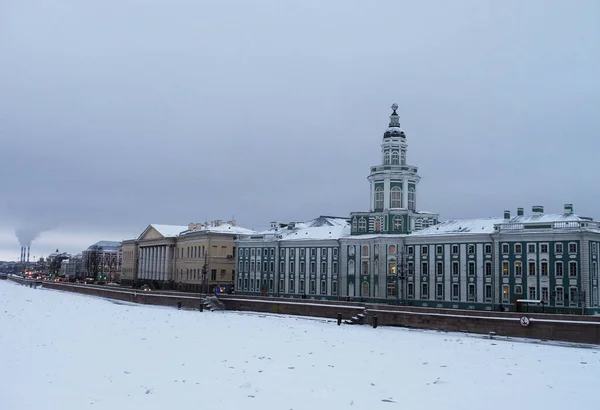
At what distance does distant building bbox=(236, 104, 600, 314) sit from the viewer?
60156mm

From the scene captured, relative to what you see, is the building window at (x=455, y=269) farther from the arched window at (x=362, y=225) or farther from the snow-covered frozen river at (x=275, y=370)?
the snow-covered frozen river at (x=275, y=370)

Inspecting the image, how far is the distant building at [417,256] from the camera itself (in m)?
60.2

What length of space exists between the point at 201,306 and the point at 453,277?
87.2ft

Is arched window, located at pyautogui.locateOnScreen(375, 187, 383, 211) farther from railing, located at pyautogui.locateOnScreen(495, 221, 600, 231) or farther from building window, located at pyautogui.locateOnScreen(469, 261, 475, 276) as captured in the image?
railing, located at pyautogui.locateOnScreen(495, 221, 600, 231)

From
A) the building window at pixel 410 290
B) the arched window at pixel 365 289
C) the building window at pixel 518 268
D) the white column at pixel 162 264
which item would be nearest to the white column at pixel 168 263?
the white column at pixel 162 264

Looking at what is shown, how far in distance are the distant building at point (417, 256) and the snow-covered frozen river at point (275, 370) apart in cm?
2615

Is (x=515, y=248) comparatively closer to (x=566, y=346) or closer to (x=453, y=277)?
(x=453, y=277)

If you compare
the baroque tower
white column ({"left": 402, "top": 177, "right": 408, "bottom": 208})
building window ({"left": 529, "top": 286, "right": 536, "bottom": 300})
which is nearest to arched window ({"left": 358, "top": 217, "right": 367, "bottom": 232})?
the baroque tower

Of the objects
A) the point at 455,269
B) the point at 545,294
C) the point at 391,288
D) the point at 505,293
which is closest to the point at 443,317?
the point at 545,294

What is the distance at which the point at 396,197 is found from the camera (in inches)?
3081

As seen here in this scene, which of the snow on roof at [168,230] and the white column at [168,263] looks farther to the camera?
the snow on roof at [168,230]

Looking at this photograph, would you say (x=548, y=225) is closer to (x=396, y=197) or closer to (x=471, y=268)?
(x=471, y=268)

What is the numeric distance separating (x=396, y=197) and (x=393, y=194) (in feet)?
1.62

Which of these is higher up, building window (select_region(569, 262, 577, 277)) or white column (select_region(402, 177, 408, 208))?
white column (select_region(402, 177, 408, 208))
